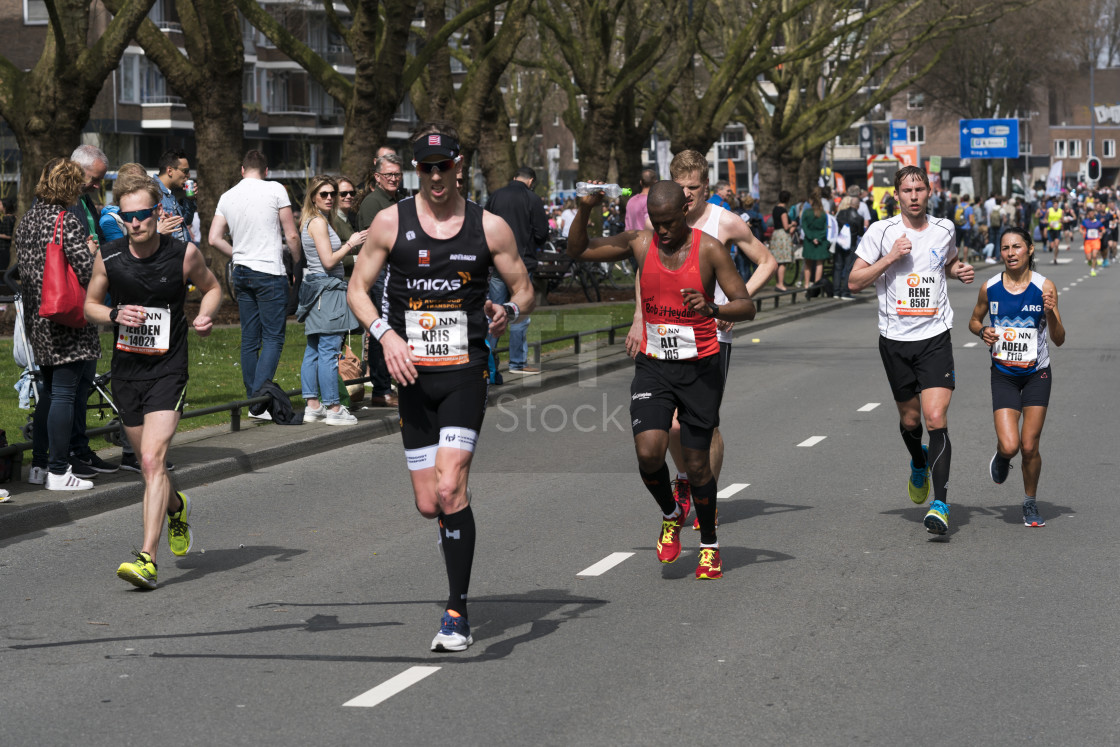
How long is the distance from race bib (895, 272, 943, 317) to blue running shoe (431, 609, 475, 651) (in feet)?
11.8

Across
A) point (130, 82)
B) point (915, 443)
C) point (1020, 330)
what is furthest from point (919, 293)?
point (130, 82)

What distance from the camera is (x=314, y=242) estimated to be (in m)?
12.1

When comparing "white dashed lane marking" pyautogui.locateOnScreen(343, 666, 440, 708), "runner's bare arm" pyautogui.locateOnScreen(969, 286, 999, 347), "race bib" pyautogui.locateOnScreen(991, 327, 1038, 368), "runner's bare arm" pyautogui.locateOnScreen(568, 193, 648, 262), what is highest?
"runner's bare arm" pyautogui.locateOnScreen(568, 193, 648, 262)

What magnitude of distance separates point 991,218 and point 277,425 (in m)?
37.9

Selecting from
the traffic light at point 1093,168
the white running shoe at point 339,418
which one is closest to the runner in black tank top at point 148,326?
the white running shoe at point 339,418

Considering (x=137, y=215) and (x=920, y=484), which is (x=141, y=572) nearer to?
(x=137, y=215)

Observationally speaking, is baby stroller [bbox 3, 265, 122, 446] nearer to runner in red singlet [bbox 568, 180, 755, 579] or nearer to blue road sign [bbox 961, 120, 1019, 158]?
runner in red singlet [bbox 568, 180, 755, 579]

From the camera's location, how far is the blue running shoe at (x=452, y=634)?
19.4 feet

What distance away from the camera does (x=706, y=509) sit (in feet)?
23.9

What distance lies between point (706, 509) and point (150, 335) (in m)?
2.69

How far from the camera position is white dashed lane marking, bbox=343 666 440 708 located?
5301 mm

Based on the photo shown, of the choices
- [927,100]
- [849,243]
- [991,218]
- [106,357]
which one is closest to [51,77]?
[106,357]

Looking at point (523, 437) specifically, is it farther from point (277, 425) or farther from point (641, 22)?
point (641, 22)

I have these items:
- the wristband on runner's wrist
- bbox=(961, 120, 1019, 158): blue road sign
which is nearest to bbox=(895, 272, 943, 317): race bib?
the wristband on runner's wrist
